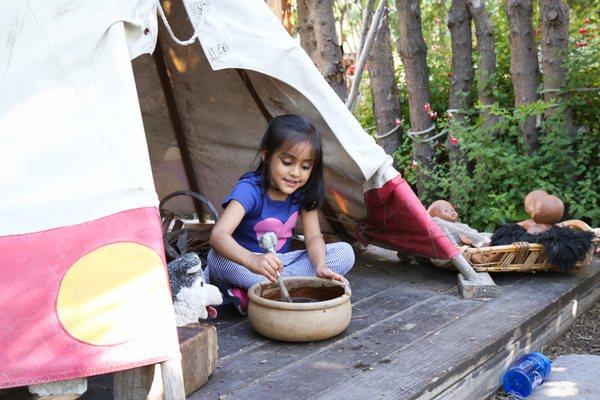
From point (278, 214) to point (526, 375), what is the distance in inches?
49.8

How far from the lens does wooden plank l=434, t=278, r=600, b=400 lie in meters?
2.48

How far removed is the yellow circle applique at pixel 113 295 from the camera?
5.90 ft

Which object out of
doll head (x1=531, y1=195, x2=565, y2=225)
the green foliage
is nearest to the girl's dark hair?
doll head (x1=531, y1=195, x2=565, y2=225)

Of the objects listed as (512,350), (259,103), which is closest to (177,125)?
(259,103)


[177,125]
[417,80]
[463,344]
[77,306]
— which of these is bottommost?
[463,344]

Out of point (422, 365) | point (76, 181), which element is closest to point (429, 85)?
point (422, 365)

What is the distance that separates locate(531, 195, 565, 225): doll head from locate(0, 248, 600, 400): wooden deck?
0.99 ft

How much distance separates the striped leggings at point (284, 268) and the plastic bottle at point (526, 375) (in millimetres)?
871

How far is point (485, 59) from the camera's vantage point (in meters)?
4.84

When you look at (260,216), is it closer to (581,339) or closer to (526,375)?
(526,375)

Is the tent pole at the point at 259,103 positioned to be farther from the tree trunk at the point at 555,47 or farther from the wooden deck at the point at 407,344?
the tree trunk at the point at 555,47

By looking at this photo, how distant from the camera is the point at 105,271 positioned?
6.12ft

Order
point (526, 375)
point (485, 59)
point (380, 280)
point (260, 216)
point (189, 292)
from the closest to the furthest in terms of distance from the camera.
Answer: point (189, 292), point (526, 375), point (260, 216), point (380, 280), point (485, 59)

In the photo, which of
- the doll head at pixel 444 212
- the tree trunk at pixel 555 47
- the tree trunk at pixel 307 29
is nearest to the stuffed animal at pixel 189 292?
the doll head at pixel 444 212
